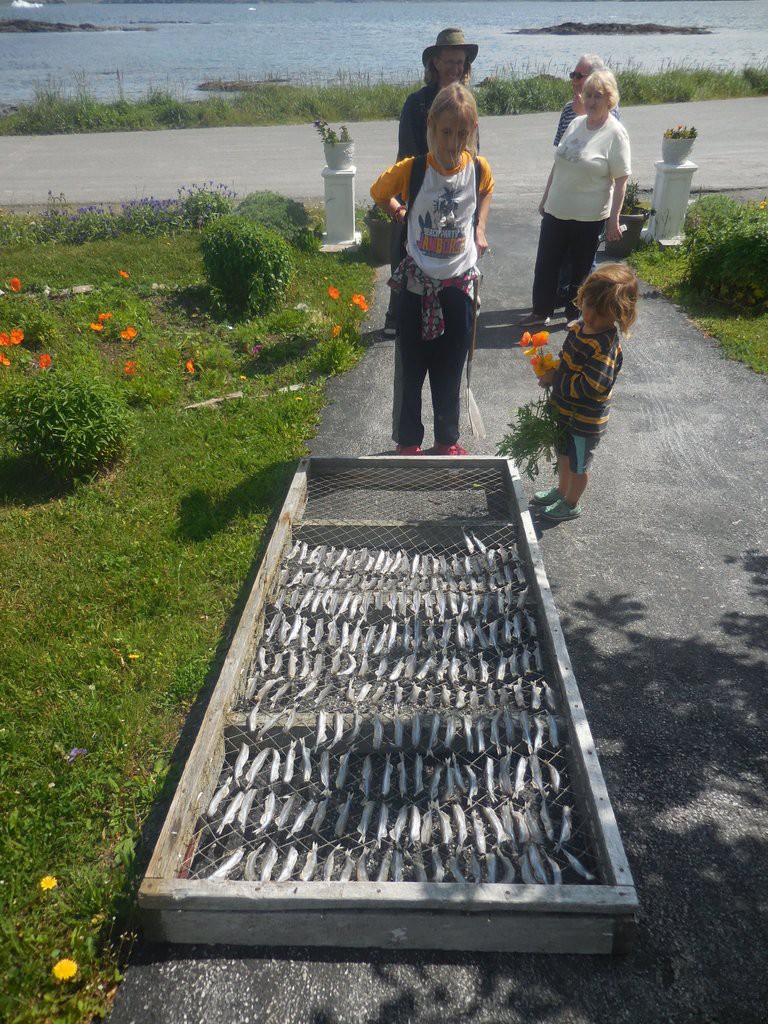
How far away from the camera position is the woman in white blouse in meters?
6.09

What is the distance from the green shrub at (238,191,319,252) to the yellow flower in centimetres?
896

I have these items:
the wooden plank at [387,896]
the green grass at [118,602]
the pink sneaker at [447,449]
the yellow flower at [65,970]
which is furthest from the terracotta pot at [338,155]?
the yellow flower at [65,970]

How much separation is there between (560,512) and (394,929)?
10.2 feet

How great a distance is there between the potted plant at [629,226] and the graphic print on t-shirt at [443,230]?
6.35 meters

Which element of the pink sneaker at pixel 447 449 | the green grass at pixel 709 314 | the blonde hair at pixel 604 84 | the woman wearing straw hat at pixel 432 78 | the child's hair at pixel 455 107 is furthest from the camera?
the green grass at pixel 709 314

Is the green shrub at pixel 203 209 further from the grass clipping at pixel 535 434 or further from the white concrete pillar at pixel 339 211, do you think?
the grass clipping at pixel 535 434

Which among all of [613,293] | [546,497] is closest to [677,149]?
[546,497]

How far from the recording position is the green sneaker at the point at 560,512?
4.96 m

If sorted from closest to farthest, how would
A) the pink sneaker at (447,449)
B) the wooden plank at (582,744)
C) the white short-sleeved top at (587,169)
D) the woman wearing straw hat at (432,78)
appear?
1. the wooden plank at (582,744)
2. the pink sneaker at (447,449)
3. the woman wearing straw hat at (432,78)
4. the white short-sleeved top at (587,169)

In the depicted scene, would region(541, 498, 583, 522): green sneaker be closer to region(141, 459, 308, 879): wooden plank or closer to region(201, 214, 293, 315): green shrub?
region(141, 459, 308, 879): wooden plank

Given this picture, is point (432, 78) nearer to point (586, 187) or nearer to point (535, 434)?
point (586, 187)

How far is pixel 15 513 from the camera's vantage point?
4992mm

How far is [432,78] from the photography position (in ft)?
18.7

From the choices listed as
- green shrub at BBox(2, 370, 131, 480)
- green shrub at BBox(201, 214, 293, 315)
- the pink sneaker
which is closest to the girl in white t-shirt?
the pink sneaker
